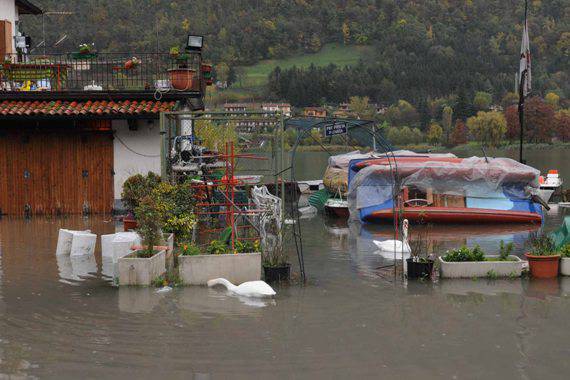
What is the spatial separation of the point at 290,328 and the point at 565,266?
5742mm

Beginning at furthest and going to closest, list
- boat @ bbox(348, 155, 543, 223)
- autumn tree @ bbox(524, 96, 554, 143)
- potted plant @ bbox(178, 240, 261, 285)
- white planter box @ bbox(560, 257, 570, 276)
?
autumn tree @ bbox(524, 96, 554, 143) → boat @ bbox(348, 155, 543, 223) → white planter box @ bbox(560, 257, 570, 276) → potted plant @ bbox(178, 240, 261, 285)

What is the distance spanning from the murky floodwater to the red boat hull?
9073 millimetres

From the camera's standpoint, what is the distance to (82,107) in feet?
74.1

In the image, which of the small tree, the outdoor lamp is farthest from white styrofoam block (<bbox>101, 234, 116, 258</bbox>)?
the small tree

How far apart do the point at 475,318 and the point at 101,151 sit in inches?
593

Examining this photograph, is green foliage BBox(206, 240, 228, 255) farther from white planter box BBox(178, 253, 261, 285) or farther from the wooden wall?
the wooden wall

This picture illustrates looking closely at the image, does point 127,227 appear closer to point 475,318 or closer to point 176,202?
point 176,202

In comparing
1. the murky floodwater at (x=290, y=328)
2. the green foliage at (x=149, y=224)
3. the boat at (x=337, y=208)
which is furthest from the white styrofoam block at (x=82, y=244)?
the boat at (x=337, y=208)

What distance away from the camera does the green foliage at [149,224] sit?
12.9 metres

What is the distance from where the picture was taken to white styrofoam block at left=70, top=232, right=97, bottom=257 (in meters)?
16.1

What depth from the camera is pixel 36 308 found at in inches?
451

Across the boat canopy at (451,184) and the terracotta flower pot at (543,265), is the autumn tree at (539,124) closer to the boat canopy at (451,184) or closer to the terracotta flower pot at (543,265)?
the boat canopy at (451,184)

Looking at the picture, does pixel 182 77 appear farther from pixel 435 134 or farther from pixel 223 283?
pixel 435 134

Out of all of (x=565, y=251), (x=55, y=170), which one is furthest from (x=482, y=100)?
(x=565, y=251)
